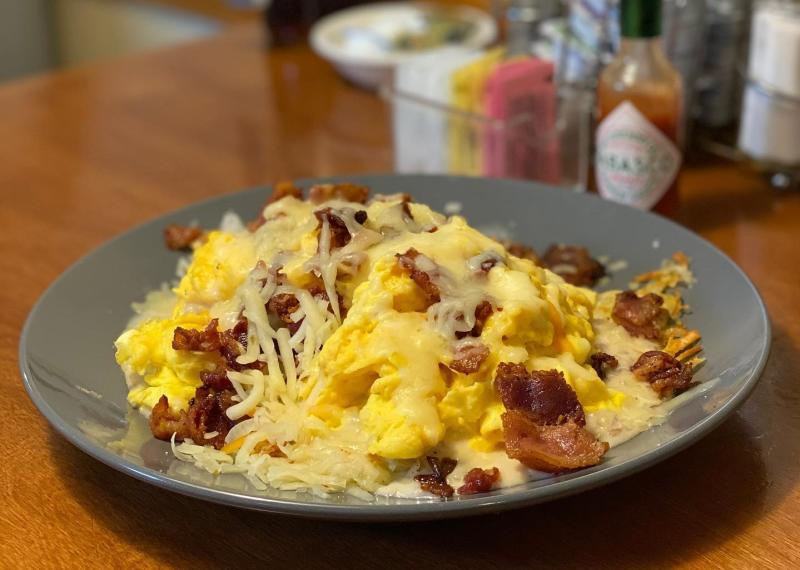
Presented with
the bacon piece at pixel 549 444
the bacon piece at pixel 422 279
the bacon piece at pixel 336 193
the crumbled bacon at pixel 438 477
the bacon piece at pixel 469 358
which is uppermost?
the bacon piece at pixel 422 279

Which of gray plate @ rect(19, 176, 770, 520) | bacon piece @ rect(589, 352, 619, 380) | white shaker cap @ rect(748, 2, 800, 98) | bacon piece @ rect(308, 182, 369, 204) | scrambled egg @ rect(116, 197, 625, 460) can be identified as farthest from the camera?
white shaker cap @ rect(748, 2, 800, 98)

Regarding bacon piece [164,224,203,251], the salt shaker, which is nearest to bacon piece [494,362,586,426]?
bacon piece [164,224,203,251]

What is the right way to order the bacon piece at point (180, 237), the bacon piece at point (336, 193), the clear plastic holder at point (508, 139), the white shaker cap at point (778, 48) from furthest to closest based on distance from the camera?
1. the clear plastic holder at point (508, 139)
2. the white shaker cap at point (778, 48)
3. the bacon piece at point (180, 237)
4. the bacon piece at point (336, 193)

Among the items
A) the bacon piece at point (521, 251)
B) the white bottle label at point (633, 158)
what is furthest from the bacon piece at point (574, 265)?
the white bottle label at point (633, 158)

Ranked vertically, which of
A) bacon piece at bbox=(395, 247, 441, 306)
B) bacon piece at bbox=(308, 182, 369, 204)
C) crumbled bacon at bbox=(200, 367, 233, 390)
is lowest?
crumbled bacon at bbox=(200, 367, 233, 390)

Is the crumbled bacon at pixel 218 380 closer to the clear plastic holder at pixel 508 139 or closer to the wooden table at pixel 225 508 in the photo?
the wooden table at pixel 225 508

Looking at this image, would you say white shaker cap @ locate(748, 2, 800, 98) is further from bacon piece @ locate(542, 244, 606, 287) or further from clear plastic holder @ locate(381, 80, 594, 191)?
bacon piece @ locate(542, 244, 606, 287)
